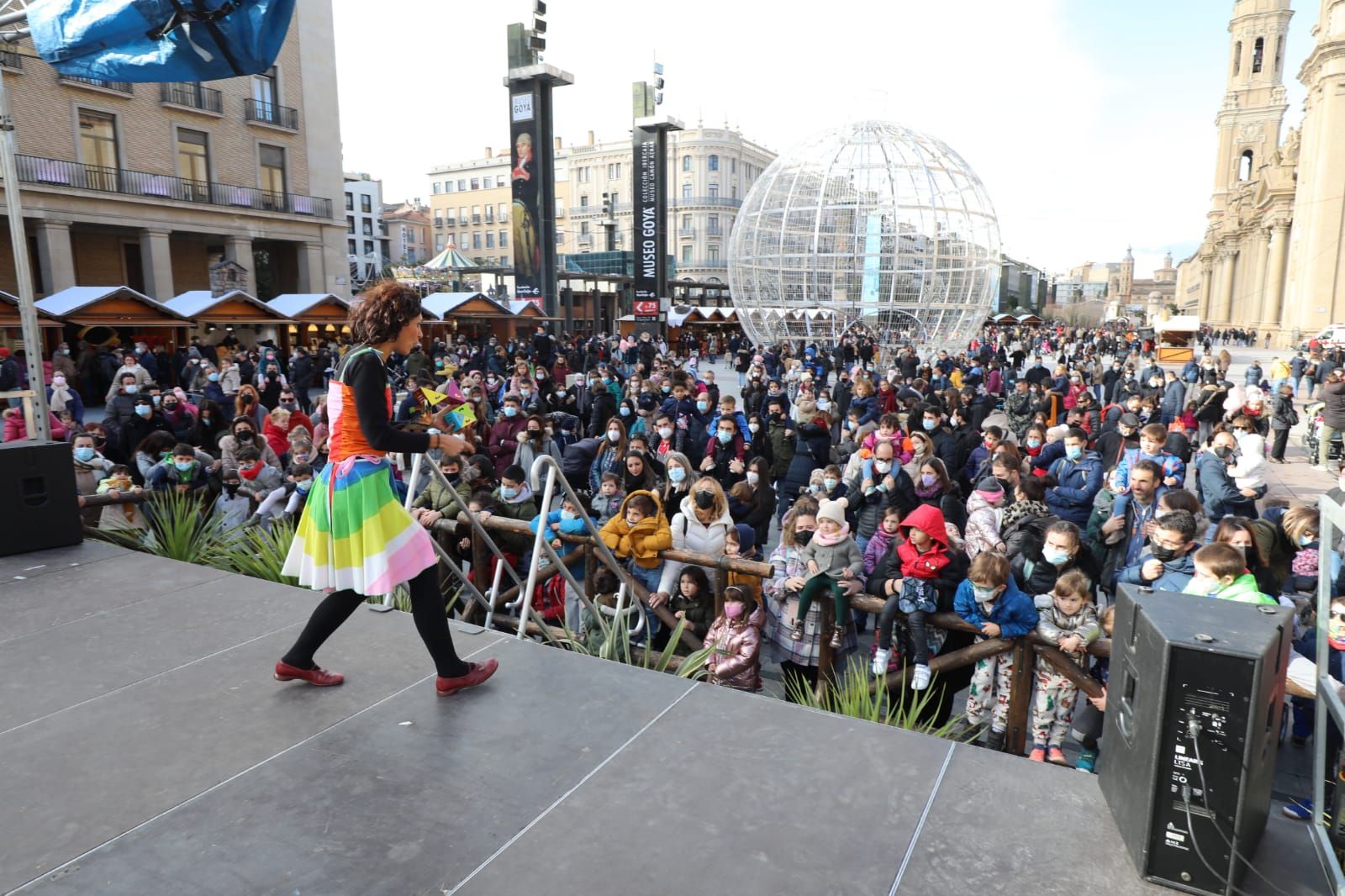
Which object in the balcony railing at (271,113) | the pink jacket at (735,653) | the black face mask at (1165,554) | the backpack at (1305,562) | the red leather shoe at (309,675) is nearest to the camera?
the red leather shoe at (309,675)

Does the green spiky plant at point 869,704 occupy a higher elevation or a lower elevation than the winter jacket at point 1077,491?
lower

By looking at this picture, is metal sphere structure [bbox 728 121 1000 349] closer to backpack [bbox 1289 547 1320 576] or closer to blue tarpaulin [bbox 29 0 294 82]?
backpack [bbox 1289 547 1320 576]

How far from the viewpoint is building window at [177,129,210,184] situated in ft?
102

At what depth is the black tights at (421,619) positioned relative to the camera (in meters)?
3.30

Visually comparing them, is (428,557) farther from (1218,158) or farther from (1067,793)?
(1218,158)

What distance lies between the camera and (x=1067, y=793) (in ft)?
9.00

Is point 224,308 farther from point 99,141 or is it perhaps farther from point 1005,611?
point 1005,611

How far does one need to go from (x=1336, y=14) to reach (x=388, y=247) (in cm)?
8754

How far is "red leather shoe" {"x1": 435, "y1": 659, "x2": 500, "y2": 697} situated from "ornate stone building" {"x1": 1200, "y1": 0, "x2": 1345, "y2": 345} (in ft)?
168

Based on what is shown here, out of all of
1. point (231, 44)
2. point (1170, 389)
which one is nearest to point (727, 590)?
point (231, 44)

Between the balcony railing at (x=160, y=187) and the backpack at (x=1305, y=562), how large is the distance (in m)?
32.2

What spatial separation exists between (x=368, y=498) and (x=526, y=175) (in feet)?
108

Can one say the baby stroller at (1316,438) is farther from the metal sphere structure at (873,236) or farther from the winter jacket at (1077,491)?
the metal sphere structure at (873,236)

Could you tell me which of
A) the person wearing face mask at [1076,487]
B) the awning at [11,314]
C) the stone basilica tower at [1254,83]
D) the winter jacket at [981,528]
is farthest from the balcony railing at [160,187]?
the stone basilica tower at [1254,83]
